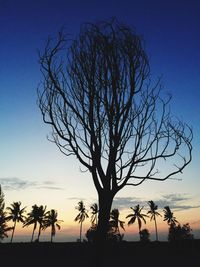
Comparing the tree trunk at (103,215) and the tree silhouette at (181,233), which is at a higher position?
the tree silhouette at (181,233)

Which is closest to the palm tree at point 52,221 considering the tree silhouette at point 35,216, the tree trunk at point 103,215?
the tree silhouette at point 35,216

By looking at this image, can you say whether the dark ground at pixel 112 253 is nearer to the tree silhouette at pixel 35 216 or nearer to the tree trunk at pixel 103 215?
the tree silhouette at pixel 35 216

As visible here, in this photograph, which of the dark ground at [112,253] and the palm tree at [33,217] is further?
the palm tree at [33,217]

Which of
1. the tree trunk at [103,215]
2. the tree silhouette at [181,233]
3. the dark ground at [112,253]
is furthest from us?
the tree silhouette at [181,233]

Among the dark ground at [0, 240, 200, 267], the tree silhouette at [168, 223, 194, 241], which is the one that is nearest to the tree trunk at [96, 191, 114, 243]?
the dark ground at [0, 240, 200, 267]

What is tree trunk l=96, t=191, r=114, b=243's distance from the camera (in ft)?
20.4

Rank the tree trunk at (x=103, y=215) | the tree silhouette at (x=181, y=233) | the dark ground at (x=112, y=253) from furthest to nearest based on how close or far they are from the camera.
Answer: the tree silhouette at (x=181, y=233)
the dark ground at (x=112, y=253)
the tree trunk at (x=103, y=215)

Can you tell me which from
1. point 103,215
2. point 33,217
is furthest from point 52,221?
point 103,215

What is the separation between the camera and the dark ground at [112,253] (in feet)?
116

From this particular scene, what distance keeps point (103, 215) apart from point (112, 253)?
39658 mm

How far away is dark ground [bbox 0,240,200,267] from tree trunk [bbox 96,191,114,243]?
2927 cm

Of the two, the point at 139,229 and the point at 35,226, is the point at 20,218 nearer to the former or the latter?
the point at 35,226

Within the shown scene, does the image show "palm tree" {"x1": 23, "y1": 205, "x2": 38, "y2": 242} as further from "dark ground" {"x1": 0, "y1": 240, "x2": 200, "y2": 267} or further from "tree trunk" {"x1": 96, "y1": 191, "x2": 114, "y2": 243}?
"tree trunk" {"x1": 96, "y1": 191, "x2": 114, "y2": 243}

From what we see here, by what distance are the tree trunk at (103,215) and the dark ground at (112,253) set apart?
29.3 m
